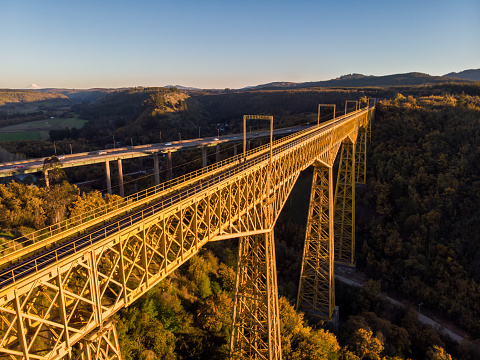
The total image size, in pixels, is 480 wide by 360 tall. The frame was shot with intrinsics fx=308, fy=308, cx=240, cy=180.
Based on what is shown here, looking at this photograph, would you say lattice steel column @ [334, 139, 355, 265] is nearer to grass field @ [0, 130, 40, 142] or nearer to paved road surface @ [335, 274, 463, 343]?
paved road surface @ [335, 274, 463, 343]

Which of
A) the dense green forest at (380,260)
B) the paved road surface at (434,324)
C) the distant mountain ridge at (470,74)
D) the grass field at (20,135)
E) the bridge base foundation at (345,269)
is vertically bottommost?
the paved road surface at (434,324)

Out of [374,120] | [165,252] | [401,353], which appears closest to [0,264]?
[165,252]

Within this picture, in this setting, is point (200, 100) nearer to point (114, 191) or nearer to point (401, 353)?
point (114, 191)

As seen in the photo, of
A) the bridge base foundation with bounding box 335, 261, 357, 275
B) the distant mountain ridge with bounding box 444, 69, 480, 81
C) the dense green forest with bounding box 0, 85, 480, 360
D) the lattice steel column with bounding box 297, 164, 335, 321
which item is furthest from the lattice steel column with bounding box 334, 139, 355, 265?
the distant mountain ridge with bounding box 444, 69, 480, 81

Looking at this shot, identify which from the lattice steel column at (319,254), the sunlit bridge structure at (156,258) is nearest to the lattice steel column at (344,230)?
the sunlit bridge structure at (156,258)

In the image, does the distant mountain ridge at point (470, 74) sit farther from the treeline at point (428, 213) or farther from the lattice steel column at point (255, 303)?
the lattice steel column at point (255, 303)
